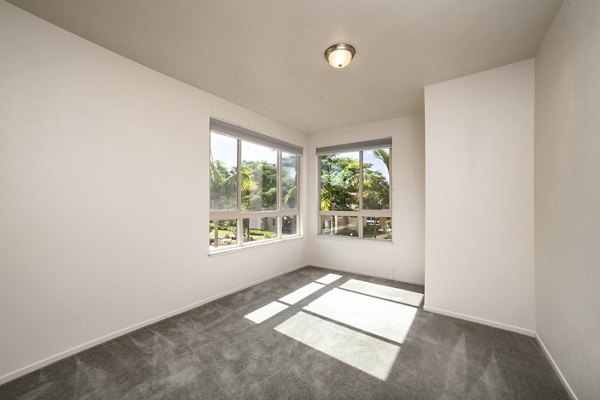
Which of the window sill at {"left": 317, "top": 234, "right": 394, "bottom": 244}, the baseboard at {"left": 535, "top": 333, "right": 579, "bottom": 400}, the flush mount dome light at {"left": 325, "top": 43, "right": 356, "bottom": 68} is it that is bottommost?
the baseboard at {"left": 535, "top": 333, "right": 579, "bottom": 400}

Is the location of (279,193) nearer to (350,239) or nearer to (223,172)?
(223,172)

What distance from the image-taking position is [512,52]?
2.30m

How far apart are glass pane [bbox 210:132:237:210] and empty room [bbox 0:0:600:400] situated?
0.03m

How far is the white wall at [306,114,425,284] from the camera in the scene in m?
3.89

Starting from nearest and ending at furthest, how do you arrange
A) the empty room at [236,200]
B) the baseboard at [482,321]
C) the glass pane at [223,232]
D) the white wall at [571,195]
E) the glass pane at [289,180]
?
the white wall at [571,195], the empty room at [236,200], the baseboard at [482,321], the glass pane at [223,232], the glass pane at [289,180]

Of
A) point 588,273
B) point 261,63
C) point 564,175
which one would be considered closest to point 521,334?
point 588,273

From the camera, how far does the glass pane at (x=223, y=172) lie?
131 inches

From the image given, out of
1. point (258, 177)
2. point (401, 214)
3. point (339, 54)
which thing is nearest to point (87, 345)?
point (258, 177)

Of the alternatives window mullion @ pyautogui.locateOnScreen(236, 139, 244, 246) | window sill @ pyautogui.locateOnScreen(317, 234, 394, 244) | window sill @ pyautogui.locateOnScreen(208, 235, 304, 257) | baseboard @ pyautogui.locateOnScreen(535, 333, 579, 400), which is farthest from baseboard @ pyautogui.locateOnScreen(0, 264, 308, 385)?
baseboard @ pyautogui.locateOnScreen(535, 333, 579, 400)

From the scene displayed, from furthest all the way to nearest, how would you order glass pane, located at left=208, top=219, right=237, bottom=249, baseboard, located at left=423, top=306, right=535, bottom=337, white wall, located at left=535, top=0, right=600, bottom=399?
glass pane, located at left=208, top=219, right=237, bottom=249 < baseboard, located at left=423, top=306, right=535, bottom=337 < white wall, located at left=535, top=0, right=600, bottom=399

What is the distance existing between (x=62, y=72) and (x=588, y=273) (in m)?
3.97

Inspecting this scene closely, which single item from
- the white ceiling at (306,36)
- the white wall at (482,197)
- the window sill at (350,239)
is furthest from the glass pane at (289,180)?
the white wall at (482,197)

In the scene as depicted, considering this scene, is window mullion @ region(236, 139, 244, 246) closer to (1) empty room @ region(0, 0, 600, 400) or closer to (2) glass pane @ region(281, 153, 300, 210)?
(1) empty room @ region(0, 0, 600, 400)

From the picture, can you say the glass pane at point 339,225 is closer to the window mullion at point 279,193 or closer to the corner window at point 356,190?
the corner window at point 356,190
